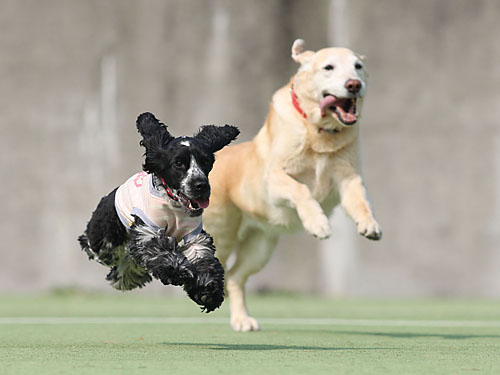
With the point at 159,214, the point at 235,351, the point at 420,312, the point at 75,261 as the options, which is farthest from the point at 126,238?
the point at 75,261

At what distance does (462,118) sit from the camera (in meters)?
10.8

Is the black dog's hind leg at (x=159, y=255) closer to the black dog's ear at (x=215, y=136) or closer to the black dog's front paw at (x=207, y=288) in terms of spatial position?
the black dog's front paw at (x=207, y=288)

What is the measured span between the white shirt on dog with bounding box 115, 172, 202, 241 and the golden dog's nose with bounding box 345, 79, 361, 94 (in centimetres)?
159

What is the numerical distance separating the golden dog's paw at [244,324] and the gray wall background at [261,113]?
4777 millimetres

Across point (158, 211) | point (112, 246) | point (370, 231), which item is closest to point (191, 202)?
point (158, 211)

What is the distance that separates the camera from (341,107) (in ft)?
19.6

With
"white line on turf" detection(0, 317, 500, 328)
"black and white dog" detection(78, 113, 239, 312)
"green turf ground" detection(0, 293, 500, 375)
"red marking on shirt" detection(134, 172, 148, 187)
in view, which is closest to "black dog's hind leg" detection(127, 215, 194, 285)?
"black and white dog" detection(78, 113, 239, 312)

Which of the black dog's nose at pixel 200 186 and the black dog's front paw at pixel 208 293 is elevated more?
the black dog's nose at pixel 200 186

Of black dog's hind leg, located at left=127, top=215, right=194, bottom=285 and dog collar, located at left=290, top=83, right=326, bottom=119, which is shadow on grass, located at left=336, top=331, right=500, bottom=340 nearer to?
dog collar, located at left=290, top=83, right=326, bottom=119

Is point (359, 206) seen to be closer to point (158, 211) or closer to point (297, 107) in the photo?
point (297, 107)

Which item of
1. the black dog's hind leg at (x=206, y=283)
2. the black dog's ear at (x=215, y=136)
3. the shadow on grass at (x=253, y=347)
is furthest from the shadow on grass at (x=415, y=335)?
the black dog's ear at (x=215, y=136)

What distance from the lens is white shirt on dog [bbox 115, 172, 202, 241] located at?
15.0 feet

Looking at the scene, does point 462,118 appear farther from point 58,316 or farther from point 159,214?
point 159,214

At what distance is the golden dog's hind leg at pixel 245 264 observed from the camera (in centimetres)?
645
